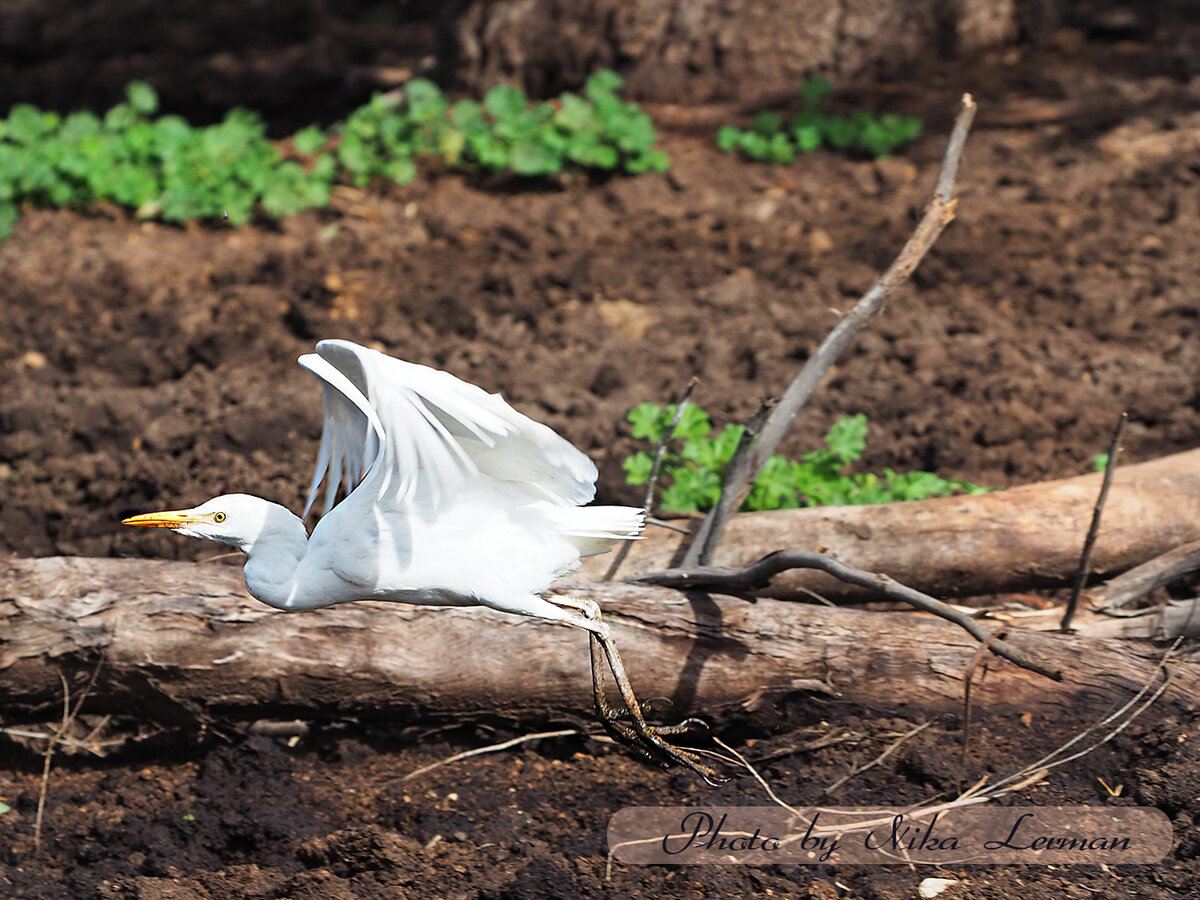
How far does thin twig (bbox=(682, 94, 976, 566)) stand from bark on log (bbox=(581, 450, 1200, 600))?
0.55ft

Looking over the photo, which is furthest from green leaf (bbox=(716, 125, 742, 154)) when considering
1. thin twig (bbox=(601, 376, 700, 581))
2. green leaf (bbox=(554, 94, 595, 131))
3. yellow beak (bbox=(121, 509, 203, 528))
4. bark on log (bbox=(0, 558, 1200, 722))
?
yellow beak (bbox=(121, 509, 203, 528))

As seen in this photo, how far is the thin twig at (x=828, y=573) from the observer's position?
2.98 metres

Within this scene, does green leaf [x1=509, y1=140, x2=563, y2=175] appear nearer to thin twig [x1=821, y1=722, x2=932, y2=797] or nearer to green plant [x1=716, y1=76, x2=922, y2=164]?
green plant [x1=716, y1=76, x2=922, y2=164]

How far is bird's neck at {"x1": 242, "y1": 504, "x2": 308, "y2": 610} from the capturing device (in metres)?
2.62

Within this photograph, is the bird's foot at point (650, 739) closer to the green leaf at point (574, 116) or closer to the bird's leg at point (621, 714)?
the bird's leg at point (621, 714)

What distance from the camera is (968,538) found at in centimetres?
373

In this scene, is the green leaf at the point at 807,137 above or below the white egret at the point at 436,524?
above

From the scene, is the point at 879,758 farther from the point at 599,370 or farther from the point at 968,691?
the point at 599,370

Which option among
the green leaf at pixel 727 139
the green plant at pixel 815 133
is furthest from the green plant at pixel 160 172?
the green plant at pixel 815 133

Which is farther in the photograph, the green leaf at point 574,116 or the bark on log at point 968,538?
the green leaf at point 574,116

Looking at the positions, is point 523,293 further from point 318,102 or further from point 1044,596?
point 318,102

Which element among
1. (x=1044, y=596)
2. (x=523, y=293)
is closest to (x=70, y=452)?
(x=523, y=293)

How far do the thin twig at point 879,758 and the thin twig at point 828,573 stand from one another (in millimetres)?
334

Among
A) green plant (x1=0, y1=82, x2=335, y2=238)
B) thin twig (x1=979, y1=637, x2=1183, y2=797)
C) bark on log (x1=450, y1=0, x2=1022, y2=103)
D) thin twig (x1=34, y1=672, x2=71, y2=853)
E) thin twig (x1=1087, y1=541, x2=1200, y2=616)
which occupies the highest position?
bark on log (x1=450, y1=0, x2=1022, y2=103)
